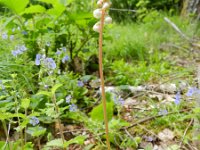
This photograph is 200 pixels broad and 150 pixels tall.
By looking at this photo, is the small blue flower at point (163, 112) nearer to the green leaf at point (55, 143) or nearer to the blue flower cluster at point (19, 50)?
the green leaf at point (55, 143)

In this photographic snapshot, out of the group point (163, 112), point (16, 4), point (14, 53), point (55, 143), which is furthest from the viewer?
point (16, 4)

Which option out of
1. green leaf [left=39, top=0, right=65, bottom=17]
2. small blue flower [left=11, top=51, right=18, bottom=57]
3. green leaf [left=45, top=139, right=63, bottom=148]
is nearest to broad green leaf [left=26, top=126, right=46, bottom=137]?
green leaf [left=45, top=139, right=63, bottom=148]

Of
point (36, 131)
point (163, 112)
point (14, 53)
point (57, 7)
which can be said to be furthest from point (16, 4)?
point (163, 112)

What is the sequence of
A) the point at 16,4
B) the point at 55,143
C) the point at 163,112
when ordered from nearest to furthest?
the point at 55,143
the point at 163,112
the point at 16,4

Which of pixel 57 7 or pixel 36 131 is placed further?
pixel 57 7

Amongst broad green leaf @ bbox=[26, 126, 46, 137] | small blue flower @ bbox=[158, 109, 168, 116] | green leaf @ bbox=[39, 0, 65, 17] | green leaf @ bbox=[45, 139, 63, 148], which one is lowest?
green leaf @ bbox=[45, 139, 63, 148]

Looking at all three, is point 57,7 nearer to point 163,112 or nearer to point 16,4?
point 16,4

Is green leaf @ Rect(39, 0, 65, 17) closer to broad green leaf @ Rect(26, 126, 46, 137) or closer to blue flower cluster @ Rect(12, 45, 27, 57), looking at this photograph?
blue flower cluster @ Rect(12, 45, 27, 57)

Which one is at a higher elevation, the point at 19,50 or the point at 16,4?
the point at 16,4

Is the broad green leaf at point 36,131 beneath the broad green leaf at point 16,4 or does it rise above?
beneath

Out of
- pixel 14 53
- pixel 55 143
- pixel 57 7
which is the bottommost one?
A: pixel 55 143

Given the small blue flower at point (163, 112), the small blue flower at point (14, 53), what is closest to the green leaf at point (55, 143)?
the small blue flower at point (163, 112)
